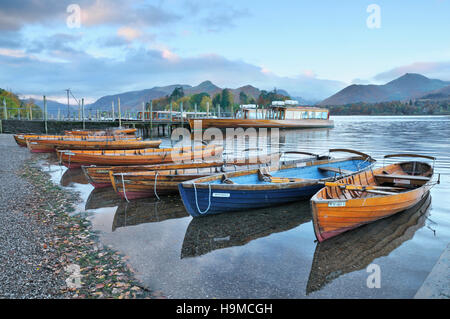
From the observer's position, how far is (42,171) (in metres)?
15.7

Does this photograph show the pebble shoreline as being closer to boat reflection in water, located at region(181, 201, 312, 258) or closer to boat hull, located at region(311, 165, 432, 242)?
boat reflection in water, located at region(181, 201, 312, 258)

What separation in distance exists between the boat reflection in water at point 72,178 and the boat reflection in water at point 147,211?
177 inches

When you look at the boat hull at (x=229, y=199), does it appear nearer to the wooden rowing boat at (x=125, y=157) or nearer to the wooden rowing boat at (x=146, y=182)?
the wooden rowing boat at (x=146, y=182)

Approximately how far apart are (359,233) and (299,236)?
5.18 ft

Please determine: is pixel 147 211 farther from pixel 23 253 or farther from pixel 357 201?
pixel 357 201

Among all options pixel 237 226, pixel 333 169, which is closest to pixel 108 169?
pixel 237 226

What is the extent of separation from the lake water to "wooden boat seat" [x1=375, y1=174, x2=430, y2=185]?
2.82 feet

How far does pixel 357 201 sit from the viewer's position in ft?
24.4

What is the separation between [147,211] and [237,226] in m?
3.24

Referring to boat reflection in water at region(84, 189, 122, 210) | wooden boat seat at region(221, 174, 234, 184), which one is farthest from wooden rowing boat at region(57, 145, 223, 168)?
wooden boat seat at region(221, 174, 234, 184)

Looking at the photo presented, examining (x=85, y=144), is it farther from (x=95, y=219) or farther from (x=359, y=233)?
(x=359, y=233)

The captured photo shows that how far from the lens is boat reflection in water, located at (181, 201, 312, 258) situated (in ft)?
24.1

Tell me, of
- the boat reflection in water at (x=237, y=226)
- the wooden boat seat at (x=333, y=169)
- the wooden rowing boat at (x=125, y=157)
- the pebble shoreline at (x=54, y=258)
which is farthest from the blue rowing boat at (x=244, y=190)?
the wooden rowing boat at (x=125, y=157)

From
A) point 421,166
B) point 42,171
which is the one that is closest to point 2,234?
point 42,171
